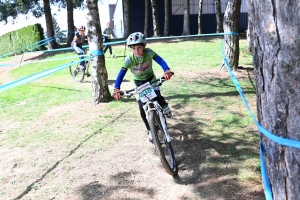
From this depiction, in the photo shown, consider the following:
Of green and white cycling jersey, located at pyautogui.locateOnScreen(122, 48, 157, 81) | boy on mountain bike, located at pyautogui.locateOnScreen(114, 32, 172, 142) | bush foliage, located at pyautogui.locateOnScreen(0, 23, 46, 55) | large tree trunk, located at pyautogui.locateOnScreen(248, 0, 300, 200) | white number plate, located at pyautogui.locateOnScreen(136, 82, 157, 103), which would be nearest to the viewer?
large tree trunk, located at pyautogui.locateOnScreen(248, 0, 300, 200)

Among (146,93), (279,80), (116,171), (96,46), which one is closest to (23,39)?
(96,46)

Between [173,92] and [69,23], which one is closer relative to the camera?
[173,92]

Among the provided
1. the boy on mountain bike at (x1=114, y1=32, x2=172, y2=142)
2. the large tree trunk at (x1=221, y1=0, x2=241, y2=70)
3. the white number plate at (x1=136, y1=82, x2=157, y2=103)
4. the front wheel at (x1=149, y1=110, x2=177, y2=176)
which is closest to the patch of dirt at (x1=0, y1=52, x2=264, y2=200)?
the front wheel at (x1=149, y1=110, x2=177, y2=176)

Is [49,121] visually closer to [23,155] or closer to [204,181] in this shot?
[23,155]

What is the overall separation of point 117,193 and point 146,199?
0.40m

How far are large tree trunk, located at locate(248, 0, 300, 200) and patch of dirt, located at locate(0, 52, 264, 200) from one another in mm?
1670

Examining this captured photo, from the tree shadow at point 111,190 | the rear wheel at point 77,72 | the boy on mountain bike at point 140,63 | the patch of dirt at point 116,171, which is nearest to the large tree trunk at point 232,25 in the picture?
the patch of dirt at point 116,171

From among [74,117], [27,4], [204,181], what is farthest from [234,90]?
[27,4]

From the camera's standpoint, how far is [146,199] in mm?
3615

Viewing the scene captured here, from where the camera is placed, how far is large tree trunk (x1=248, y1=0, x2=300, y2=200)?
1705 mm

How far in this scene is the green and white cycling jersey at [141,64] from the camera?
4461 millimetres

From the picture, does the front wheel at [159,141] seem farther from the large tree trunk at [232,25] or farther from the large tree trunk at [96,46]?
the large tree trunk at [232,25]

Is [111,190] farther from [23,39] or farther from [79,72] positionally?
[23,39]

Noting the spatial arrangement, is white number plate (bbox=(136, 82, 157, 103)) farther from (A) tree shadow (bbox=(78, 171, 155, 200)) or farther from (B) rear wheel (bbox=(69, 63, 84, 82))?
(B) rear wheel (bbox=(69, 63, 84, 82))
